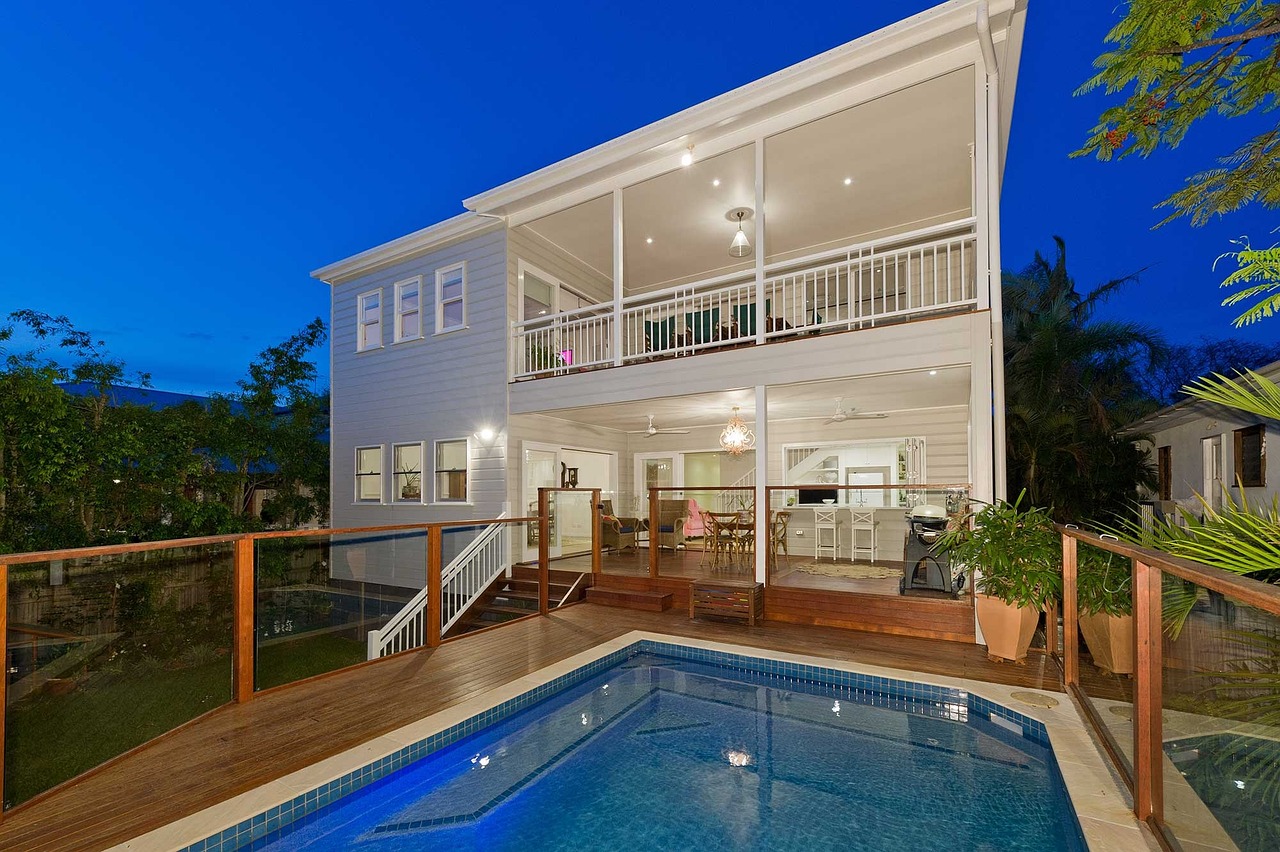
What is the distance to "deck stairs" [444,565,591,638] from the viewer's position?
785 centimetres

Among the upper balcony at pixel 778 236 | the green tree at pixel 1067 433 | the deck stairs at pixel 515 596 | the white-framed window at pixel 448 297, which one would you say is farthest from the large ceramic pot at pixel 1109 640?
the white-framed window at pixel 448 297

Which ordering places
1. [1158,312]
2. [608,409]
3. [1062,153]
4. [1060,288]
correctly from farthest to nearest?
[1062,153]
[1158,312]
[1060,288]
[608,409]

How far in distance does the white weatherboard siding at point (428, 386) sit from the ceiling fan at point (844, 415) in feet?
16.3

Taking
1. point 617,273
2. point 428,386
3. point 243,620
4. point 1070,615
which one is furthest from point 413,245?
point 1070,615

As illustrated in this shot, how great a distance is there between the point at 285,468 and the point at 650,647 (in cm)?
955

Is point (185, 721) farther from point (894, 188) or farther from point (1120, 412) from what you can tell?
point (1120, 412)

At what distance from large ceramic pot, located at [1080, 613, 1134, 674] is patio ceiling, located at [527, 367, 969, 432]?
268cm

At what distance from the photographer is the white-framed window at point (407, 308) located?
10398mm

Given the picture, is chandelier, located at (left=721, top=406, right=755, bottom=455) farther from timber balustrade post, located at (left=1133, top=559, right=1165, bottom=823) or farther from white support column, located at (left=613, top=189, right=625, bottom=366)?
timber balustrade post, located at (left=1133, top=559, right=1165, bottom=823)

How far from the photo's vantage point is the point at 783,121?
267 inches

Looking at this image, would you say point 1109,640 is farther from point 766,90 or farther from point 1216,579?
point 766,90

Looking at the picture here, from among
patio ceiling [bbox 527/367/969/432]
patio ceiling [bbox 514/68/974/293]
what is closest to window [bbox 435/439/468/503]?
patio ceiling [bbox 527/367/969/432]

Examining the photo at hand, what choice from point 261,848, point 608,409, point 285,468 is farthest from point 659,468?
point 261,848

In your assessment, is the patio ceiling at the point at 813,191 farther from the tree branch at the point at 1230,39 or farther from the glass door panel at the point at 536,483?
the glass door panel at the point at 536,483
